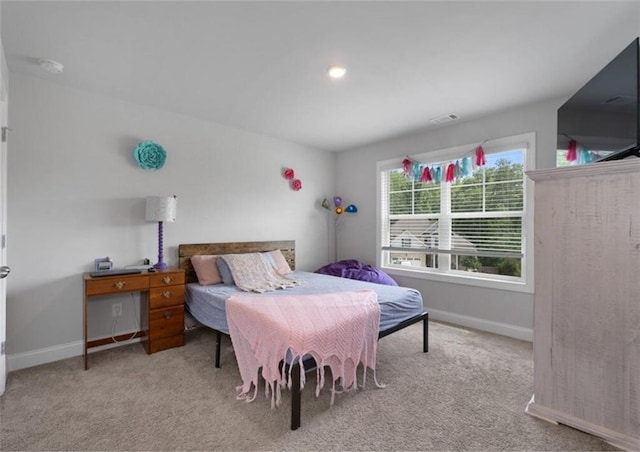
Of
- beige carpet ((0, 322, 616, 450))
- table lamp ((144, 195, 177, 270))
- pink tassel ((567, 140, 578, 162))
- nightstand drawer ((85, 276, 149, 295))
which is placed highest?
pink tassel ((567, 140, 578, 162))

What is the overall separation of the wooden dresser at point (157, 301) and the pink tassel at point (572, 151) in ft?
11.7

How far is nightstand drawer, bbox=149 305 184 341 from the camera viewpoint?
2842 millimetres

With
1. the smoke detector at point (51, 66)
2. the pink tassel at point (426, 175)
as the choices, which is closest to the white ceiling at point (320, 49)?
the smoke detector at point (51, 66)

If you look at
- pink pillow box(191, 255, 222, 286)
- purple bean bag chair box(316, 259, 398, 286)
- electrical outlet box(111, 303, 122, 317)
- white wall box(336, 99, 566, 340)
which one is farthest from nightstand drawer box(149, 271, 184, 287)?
white wall box(336, 99, 566, 340)

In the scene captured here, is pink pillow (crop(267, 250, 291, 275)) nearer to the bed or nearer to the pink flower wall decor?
the bed

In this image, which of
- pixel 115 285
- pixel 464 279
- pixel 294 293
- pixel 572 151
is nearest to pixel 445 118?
pixel 572 151

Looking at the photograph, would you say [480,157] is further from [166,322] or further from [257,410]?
[166,322]

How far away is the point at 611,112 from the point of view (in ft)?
6.60

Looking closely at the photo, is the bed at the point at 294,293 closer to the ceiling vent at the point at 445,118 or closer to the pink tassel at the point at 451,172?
the pink tassel at the point at 451,172

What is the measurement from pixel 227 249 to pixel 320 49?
252cm

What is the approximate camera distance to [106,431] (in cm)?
177

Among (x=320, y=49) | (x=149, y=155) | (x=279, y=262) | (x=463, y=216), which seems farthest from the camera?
(x=279, y=262)

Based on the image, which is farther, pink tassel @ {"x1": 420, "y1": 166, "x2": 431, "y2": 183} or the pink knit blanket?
pink tassel @ {"x1": 420, "y1": 166, "x2": 431, "y2": 183}

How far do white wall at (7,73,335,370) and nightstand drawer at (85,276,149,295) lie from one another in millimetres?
417
